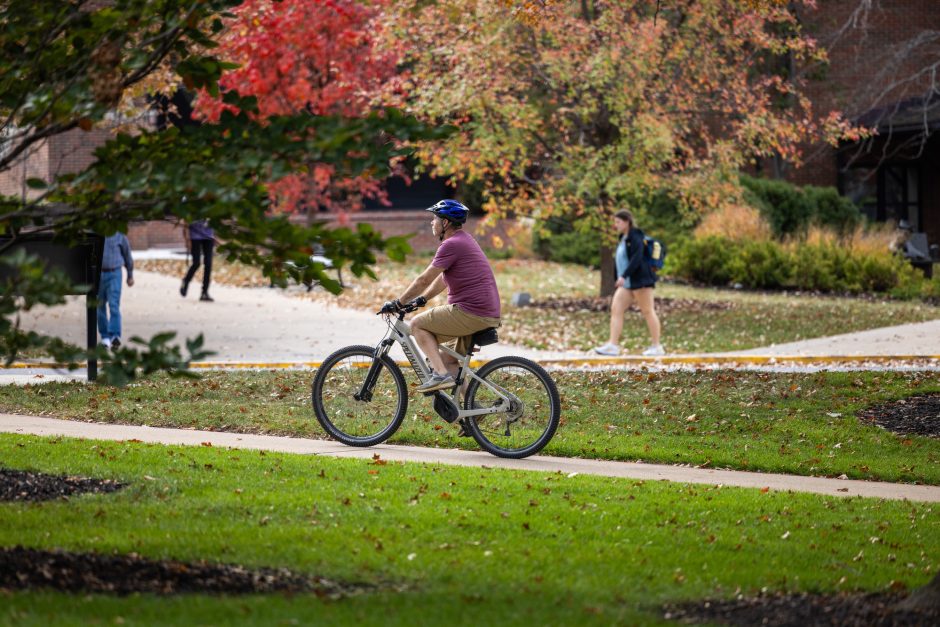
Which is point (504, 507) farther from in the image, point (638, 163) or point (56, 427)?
point (638, 163)

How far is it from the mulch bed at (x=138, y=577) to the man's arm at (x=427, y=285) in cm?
360

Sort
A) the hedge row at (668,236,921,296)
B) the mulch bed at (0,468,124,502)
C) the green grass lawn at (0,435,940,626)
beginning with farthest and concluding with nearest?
1. the hedge row at (668,236,921,296)
2. the mulch bed at (0,468,124,502)
3. the green grass lawn at (0,435,940,626)

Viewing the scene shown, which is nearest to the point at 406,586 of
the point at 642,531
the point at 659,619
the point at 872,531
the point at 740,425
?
the point at 659,619

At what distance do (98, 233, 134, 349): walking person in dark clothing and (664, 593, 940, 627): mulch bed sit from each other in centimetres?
1069

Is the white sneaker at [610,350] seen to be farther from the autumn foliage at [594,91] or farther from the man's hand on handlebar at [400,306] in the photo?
the man's hand on handlebar at [400,306]

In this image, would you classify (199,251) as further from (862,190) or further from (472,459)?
(862,190)

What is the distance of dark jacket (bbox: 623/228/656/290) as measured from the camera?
601 inches

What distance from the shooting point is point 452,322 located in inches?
357

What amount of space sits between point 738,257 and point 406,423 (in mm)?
16465

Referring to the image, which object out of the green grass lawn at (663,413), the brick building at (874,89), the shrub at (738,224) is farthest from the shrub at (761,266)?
the green grass lawn at (663,413)

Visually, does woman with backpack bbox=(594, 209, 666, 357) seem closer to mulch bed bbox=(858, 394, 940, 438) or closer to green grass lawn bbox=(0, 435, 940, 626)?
mulch bed bbox=(858, 394, 940, 438)

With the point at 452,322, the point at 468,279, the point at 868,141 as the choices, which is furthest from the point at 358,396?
the point at 868,141

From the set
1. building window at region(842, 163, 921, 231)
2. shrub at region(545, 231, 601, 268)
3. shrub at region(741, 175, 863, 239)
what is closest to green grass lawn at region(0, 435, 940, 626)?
shrub at region(741, 175, 863, 239)

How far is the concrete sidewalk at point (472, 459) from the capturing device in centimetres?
833
